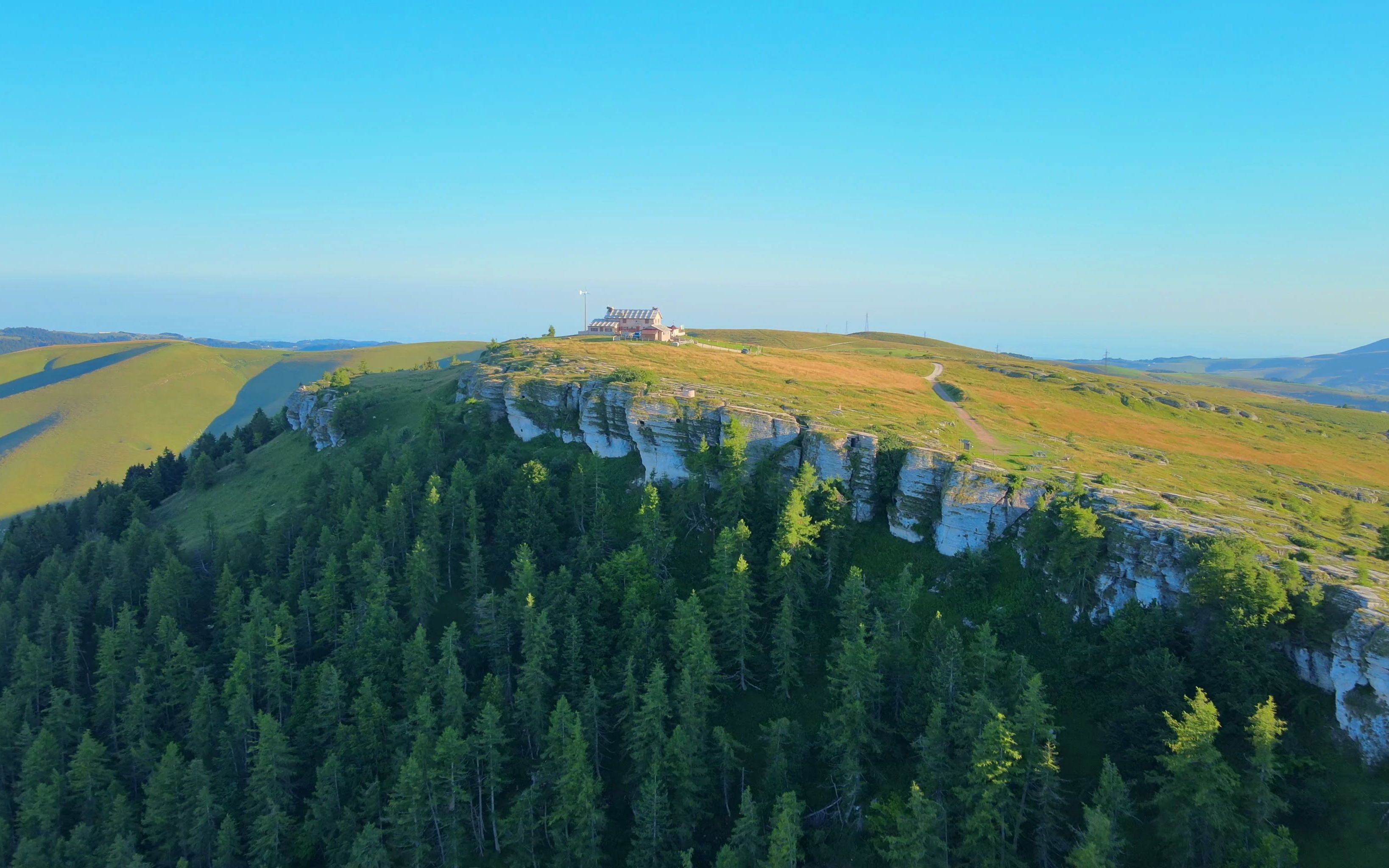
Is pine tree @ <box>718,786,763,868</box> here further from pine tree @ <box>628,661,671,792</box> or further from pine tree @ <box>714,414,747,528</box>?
pine tree @ <box>714,414,747,528</box>

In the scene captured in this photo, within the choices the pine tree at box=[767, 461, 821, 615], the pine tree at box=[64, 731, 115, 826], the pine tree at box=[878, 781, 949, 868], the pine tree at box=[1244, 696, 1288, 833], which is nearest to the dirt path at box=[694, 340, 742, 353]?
the pine tree at box=[767, 461, 821, 615]

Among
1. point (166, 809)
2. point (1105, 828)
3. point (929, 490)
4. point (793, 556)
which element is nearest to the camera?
point (1105, 828)

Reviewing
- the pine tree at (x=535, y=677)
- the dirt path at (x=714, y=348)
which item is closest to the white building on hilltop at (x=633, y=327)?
the dirt path at (x=714, y=348)

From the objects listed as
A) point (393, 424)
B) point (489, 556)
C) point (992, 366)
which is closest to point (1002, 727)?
point (489, 556)

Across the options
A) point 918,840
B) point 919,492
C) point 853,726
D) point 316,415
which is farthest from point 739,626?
point 316,415

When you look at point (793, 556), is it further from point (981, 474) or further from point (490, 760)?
point (490, 760)

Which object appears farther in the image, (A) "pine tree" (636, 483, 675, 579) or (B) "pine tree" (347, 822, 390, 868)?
(A) "pine tree" (636, 483, 675, 579)
